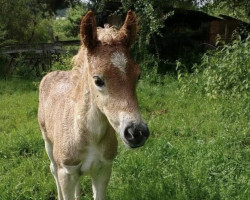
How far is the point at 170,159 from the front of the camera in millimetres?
4066

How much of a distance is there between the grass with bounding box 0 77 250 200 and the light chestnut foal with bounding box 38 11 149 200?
0.59 m

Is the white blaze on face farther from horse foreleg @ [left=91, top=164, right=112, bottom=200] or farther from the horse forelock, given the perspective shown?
horse foreleg @ [left=91, top=164, right=112, bottom=200]

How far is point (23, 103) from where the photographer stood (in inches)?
310

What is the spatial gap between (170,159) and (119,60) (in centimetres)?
220

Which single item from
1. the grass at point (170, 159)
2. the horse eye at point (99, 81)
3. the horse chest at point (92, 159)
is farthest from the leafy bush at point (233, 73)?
the horse eye at point (99, 81)

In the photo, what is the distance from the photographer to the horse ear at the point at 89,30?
227 cm

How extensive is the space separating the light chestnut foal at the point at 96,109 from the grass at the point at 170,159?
1.94 ft

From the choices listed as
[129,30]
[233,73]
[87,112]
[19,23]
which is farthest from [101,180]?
[19,23]

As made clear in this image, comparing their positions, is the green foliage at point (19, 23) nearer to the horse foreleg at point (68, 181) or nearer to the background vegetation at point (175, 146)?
the background vegetation at point (175, 146)

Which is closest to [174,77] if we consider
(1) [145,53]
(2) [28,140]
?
(1) [145,53]

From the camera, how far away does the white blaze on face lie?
7.17ft

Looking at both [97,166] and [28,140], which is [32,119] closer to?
[28,140]

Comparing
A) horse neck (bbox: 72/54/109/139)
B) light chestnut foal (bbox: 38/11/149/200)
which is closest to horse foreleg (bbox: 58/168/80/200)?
light chestnut foal (bbox: 38/11/149/200)

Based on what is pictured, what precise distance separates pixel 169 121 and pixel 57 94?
8.98 ft
